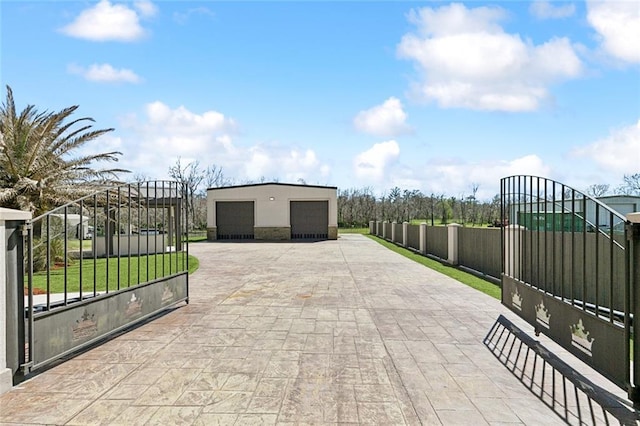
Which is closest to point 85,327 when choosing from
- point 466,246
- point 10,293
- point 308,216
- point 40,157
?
point 10,293

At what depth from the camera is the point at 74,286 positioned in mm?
9328

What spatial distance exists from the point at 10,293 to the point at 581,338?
5.69 metres

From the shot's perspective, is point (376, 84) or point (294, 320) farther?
point (376, 84)

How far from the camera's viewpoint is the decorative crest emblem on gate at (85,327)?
4559 millimetres

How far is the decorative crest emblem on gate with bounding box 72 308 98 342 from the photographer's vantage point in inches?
179

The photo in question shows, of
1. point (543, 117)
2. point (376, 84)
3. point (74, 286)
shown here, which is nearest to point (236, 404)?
point (74, 286)

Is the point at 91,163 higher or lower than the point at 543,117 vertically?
lower

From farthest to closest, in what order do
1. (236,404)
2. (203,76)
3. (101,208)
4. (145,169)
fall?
1. (145,169)
2. (101,208)
3. (203,76)
4. (236,404)

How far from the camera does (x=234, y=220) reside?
2964 centimetres

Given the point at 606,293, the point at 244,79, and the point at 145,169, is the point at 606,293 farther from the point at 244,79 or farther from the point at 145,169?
the point at 145,169

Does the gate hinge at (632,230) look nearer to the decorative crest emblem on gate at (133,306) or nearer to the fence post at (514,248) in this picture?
the fence post at (514,248)

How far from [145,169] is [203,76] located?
44.2 metres

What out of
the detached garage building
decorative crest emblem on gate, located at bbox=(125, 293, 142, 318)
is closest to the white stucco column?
the detached garage building

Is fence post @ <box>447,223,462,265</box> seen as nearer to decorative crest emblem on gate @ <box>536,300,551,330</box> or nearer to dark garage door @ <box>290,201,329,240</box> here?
decorative crest emblem on gate @ <box>536,300,551,330</box>
